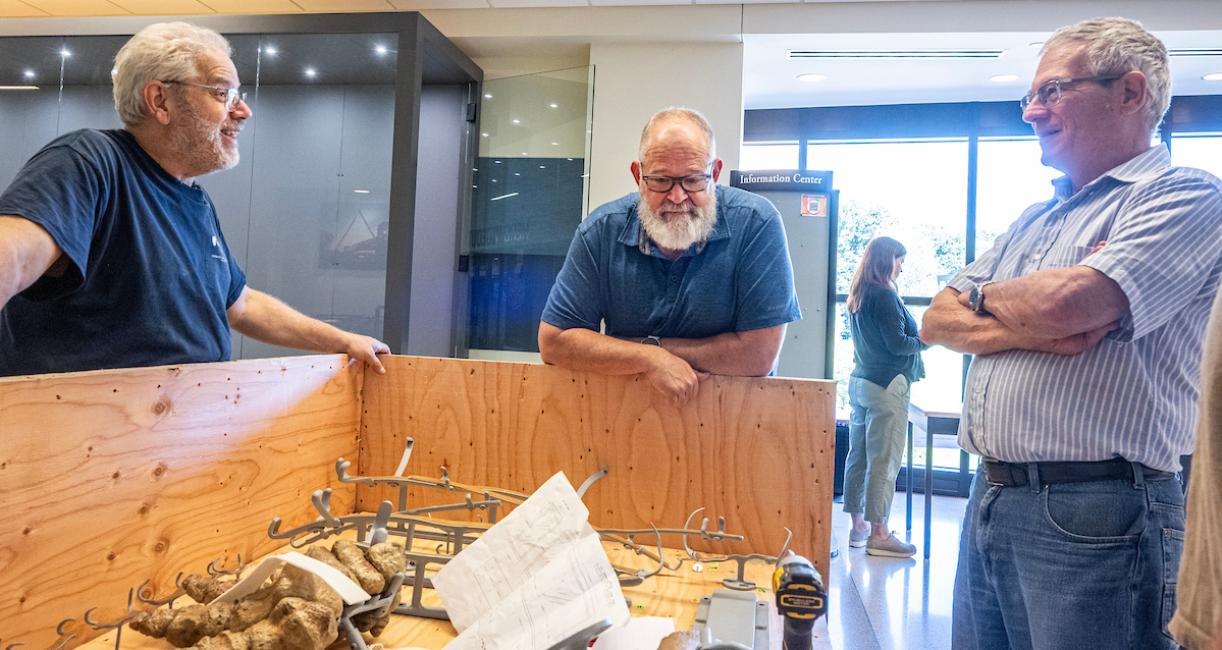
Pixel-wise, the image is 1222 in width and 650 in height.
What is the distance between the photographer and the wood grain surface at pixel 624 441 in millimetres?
1378

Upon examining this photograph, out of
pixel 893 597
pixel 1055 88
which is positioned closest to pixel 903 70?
pixel 893 597

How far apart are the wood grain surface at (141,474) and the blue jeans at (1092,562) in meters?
1.35

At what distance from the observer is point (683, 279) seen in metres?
1.58

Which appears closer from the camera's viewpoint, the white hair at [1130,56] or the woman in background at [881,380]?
the white hair at [1130,56]

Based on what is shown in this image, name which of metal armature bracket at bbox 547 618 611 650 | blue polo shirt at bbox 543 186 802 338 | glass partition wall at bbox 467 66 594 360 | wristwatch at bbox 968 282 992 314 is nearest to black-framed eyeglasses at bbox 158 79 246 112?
blue polo shirt at bbox 543 186 802 338

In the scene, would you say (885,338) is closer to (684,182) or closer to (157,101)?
(684,182)

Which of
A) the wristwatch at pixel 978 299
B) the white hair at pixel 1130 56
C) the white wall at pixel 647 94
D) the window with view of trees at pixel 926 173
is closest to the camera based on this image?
the white hair at pixel 1130 56

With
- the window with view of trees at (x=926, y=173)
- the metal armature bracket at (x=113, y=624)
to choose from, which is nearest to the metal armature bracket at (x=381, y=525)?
the metal armature bracket at (x=113, y=624)

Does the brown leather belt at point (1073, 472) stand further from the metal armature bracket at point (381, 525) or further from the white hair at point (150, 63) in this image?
the white hair at point (150, 63)

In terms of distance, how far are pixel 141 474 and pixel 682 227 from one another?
1088 mm

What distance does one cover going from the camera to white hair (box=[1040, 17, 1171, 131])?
124 centimetres

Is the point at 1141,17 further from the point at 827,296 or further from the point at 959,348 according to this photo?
the point at 959,348

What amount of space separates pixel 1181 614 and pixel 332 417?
1.44 meters

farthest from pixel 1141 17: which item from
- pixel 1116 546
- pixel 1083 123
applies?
pixel 1116 546
